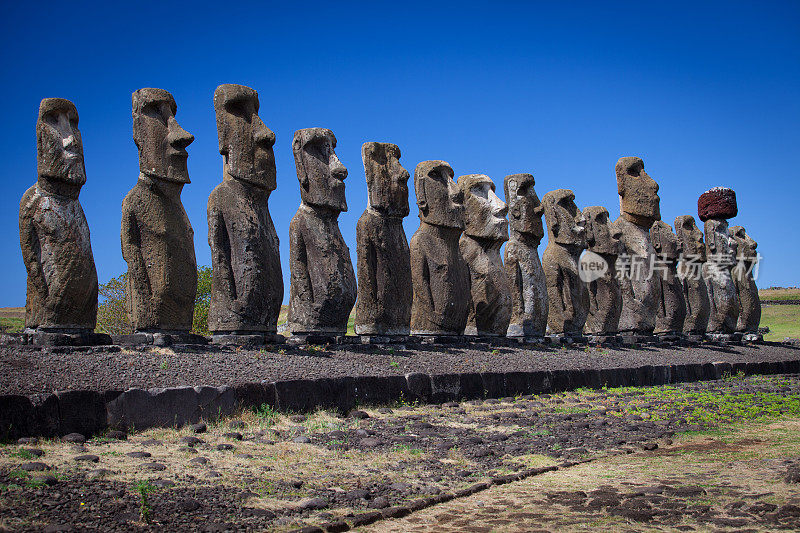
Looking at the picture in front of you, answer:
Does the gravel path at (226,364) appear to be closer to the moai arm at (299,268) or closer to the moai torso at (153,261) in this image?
the moai torso at (153,261)

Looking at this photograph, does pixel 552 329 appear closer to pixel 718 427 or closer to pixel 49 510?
pixel 718 427

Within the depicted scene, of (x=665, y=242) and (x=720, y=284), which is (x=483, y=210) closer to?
(x=665, y=242)

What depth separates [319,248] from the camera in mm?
11289

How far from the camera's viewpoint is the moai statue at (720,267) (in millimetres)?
22188

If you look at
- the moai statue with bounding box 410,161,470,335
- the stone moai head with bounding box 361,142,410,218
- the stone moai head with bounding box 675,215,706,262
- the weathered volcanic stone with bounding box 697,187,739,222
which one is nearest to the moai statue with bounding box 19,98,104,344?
the stone moai head with bounding box 361,142,410,218

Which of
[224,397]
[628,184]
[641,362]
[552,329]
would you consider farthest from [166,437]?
[628,184]

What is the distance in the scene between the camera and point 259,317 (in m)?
10.1

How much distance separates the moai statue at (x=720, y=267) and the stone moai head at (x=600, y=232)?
4.96 m

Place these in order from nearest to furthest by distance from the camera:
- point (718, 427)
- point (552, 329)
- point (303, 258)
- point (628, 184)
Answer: point (718, 427) < point (303, 258) < point (552, 329) < point (628, 184)

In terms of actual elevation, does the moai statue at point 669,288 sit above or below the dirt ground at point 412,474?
above

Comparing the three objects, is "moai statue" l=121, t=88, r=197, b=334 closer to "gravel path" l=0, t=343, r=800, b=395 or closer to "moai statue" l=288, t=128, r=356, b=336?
"gravel path" l=0, t=343, r=800, b=395

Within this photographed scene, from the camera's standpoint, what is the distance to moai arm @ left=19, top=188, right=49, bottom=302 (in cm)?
870

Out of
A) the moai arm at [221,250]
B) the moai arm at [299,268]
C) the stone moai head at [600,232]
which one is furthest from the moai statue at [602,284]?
the moai arm at [221,250]

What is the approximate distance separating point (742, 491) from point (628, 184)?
50.3ft
